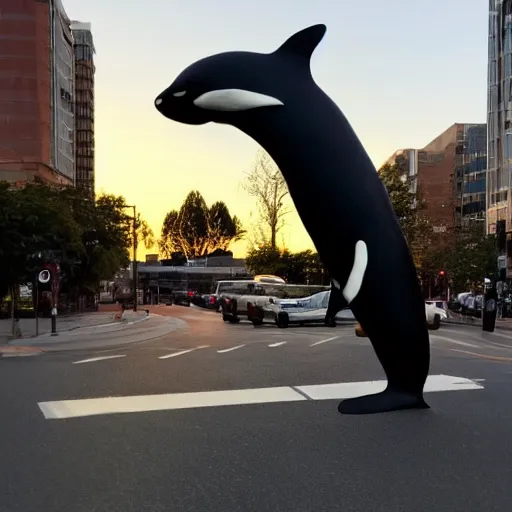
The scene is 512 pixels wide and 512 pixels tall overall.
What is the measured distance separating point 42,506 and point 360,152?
4.40 m

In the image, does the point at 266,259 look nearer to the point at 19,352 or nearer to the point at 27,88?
the point at 27,88

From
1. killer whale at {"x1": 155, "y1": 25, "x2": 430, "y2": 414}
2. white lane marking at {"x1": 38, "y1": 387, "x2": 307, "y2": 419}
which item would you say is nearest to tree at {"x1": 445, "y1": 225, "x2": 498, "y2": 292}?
white lane marking at {"x1": 38, "y1": 387, "x2": 307, "y2": 419}

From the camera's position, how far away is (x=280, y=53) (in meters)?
6.88

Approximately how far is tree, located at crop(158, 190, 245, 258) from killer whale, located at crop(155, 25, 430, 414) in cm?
8788

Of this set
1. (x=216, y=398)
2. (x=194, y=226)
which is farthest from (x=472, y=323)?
(x=194, y=226)

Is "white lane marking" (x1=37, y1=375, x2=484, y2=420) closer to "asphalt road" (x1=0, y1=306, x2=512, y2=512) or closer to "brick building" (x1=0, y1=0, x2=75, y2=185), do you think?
"asphalt road" (x1=0, y1=306, x2=512, y2=512)

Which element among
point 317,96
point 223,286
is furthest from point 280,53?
point 223,286

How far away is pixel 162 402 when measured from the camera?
313 inches

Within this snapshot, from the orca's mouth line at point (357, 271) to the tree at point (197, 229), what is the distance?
8827 centimetres

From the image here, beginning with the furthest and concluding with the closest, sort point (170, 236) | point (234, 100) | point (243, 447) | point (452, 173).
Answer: point (170, 236)
point (452, 173)
point (234, 100)
point (243, 447)

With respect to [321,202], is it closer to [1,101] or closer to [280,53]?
[280,53]

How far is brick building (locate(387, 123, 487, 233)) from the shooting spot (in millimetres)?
81938

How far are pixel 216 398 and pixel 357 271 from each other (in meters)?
2.72

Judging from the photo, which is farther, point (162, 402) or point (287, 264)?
point (287, 264)
